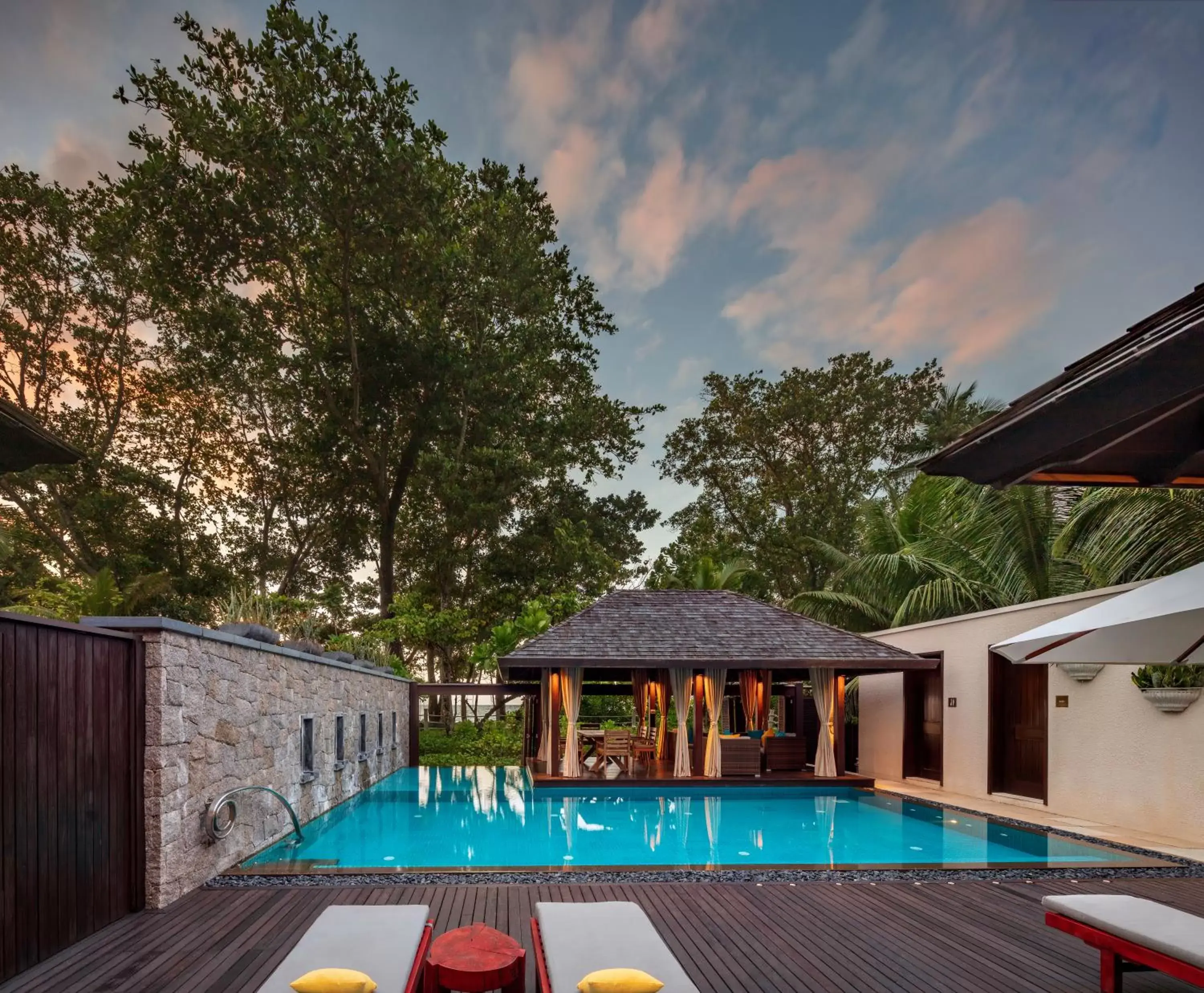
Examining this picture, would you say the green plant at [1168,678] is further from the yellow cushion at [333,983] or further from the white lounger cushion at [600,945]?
the yellow cushion at [333,983]

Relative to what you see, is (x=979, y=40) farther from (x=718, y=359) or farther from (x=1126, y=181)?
(x=718, y=359)

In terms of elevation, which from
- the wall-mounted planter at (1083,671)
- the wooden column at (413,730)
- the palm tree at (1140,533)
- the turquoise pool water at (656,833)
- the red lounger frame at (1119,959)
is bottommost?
the wooden column at (413,730)

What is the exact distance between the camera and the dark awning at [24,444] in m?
3.29

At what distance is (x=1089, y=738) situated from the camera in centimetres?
1015

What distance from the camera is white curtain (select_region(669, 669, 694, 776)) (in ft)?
47.1

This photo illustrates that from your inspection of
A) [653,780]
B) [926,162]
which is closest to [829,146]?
[926,162]

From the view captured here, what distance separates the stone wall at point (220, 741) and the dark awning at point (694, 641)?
421cm

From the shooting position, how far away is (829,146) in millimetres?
16953

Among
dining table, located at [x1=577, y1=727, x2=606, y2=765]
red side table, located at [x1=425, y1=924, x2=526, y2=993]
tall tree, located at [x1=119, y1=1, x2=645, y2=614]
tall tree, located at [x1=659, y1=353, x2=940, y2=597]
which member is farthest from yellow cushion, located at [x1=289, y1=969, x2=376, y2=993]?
tall tree, located at [x1=659, y1=353, x2=940, y2=597]

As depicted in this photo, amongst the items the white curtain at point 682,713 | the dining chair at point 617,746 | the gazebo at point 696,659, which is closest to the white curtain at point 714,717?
the gazebo at point 696,659

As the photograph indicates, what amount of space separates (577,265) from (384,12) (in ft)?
32.8

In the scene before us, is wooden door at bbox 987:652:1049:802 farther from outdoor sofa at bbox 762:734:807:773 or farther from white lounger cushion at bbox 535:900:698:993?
white lounger cushion at bbox 535:900:698:993

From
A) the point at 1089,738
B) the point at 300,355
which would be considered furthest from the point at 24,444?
the point at 300,355

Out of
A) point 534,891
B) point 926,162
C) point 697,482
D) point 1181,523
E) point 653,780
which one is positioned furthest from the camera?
point 697,482
